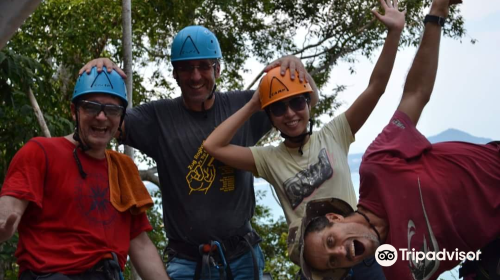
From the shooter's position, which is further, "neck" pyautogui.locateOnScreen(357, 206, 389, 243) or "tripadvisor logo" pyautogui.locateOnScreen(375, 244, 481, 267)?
"neck" pyautogui.locateOnScreen(357, 206, 389, 243)

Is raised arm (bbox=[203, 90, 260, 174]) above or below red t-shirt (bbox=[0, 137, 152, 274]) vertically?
above

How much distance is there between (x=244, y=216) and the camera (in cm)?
480

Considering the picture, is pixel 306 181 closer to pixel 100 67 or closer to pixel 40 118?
pixel 100 67

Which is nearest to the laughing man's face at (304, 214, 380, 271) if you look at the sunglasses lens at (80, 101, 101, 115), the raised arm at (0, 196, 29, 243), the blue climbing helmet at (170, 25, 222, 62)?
the raised arm at (0, 196, 29, 243)

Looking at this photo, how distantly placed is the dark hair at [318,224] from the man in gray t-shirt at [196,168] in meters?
1.22

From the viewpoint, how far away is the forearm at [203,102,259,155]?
15.0 feet

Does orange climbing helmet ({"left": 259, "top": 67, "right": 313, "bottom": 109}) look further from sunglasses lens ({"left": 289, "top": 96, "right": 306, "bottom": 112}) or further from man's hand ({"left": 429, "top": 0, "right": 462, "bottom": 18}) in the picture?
man's hand ({"left": 429, "top": 0, "right": 462, "bottom": 18})

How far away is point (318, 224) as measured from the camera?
355 centimetres

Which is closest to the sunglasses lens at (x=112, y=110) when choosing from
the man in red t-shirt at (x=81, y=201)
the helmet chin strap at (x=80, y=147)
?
the man in red t-shirt at (x=81, y=201)

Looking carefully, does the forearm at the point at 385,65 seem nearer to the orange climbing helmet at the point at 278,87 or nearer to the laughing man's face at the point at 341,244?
the orange climbing helmet at the point at 278,87

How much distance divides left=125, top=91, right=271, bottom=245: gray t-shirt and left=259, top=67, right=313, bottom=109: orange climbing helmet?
0.46 m

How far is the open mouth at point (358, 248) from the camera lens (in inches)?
135

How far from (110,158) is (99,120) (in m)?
0.32

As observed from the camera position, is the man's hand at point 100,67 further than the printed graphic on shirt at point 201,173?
No
